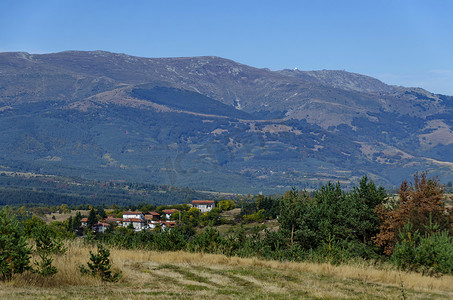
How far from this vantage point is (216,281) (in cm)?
1923

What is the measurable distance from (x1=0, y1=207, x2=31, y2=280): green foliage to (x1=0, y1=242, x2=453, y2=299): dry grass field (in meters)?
0.33

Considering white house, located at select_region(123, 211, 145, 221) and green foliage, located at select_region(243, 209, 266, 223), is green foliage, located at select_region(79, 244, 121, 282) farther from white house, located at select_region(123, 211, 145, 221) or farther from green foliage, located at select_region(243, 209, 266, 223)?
white house, located at select_region(123, 211, 145, 221)

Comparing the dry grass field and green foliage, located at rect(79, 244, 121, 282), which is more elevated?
green foliage, located at rect(79, 244, 121, 282)

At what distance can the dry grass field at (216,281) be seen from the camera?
54.7 ft

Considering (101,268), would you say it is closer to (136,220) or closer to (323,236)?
(323,236)

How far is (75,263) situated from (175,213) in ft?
485

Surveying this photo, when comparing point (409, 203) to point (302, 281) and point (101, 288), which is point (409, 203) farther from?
point (101, 288)

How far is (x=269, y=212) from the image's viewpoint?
129 metres

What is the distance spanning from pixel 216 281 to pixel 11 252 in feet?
22.1

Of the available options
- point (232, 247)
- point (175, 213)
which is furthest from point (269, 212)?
point (232, 247)

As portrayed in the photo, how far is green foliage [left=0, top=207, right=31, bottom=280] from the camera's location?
16531 mm

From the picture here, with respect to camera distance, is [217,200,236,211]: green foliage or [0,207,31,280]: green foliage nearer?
[0,207,31,280]: green foliage

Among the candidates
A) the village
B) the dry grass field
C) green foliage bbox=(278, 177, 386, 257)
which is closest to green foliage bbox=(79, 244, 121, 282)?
the dry grass field

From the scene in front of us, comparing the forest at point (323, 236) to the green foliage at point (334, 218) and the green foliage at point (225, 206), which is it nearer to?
the green foliage at point (334, 218)
